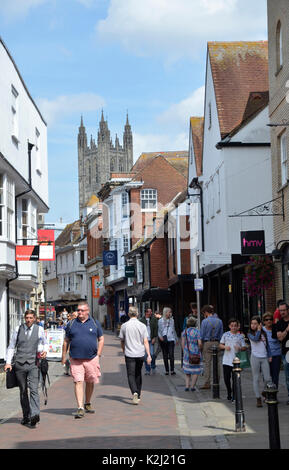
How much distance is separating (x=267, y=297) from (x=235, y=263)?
159 inches

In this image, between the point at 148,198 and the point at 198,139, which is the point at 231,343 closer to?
the point at 198,139

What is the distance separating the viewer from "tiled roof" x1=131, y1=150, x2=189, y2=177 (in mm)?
65844

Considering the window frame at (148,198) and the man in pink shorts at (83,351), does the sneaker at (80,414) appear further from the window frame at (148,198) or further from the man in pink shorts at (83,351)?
the window frame at (148,198)

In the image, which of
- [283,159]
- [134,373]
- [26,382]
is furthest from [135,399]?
[283,159]

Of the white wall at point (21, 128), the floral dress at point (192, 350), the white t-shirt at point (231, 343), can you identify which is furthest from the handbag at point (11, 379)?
the white wall at point (21, 128)

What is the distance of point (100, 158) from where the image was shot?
178 metres

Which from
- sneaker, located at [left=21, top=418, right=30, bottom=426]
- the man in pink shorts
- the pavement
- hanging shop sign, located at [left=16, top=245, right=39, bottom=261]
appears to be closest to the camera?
the pavement

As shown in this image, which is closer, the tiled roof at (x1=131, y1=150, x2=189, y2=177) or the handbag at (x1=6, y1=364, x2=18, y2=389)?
the handbag at (x1=6, y1=364, x2=18, y2=389)

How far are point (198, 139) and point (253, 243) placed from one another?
57.4 feet

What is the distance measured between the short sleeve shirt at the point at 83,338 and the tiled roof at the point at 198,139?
75.0 feet

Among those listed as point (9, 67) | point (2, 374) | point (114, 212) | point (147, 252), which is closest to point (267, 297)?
point (2, 374)

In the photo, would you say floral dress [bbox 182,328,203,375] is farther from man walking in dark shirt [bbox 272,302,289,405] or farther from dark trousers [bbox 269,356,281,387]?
man walking in dark shirt [bbox 272,302,289,405]

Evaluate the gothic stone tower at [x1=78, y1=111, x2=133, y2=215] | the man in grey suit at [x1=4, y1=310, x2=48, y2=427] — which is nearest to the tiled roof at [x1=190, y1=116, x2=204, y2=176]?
the man in grey suit at [x1=4, y1=310, x2=48, y2=427]

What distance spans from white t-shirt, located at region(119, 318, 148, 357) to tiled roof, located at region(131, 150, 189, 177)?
161ft
